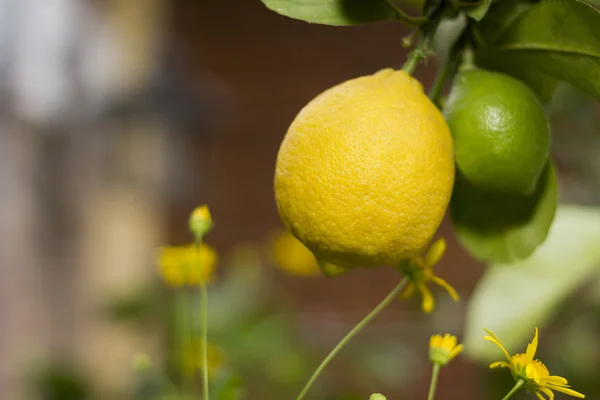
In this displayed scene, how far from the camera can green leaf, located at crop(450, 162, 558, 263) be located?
285mm

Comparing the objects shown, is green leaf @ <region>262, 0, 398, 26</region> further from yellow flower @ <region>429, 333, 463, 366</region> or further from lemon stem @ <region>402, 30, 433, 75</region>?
yellow flower @ <region>429, 333, 463, 366</region>

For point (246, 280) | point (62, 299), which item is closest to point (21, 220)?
point (62, 299)

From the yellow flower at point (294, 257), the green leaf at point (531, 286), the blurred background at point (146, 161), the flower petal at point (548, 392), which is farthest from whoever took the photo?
the blurred background at point (146, 161)

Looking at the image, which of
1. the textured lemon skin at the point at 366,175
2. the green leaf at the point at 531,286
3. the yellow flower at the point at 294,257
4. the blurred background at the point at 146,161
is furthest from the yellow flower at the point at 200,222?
the blurred background at the point at 146,161

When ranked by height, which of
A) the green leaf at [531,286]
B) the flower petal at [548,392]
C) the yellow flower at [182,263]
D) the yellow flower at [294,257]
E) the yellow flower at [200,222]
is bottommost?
the yellow flower at [294,257]

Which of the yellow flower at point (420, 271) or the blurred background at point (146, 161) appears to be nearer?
the yellow flower at point (420, 271)

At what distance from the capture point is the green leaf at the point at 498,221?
0.28 meters

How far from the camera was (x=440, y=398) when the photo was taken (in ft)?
5.95

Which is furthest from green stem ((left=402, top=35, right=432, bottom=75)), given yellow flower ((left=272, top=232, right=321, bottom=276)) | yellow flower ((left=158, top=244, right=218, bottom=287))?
yellow flower ((left=272, top=232, right=321, bottom=276))

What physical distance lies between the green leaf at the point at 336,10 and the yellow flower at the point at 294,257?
1.91 feet

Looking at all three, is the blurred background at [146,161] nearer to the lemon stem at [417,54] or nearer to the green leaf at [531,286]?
the green leaf at [531,286]

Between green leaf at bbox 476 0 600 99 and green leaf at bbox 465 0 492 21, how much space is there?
2 cm

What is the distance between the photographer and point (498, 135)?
25cm

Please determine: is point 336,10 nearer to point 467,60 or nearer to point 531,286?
point 467,60
